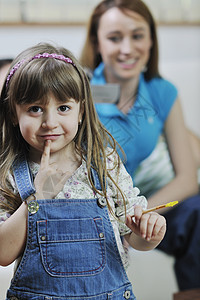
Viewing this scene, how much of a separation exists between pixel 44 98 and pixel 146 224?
125mm

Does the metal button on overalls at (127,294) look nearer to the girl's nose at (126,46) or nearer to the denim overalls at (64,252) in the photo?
the denim overalls at (64,252)

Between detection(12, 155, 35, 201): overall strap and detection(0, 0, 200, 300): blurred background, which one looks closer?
detection(12, 155, 35, 201): overall strap

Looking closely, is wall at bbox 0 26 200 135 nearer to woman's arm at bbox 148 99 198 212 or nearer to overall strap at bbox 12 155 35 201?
woman's arm at bbox 148 99 198 212

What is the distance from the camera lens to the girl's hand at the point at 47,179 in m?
0.39

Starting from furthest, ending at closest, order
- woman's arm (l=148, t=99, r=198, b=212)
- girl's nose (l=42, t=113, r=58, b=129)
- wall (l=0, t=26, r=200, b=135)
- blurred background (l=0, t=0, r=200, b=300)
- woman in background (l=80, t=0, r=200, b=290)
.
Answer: wall (l=0, t=26, r=200, b=135) → blurred background (l=0, t=0, r=200, b=300) → woman's arm (l=148, t=99, r=198, b=212) → woman in background (l=80, t=0, r=200, b=290) → girl's nose (l=42, t=113, r=58, b=129)

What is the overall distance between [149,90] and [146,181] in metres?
Answer: 0.13

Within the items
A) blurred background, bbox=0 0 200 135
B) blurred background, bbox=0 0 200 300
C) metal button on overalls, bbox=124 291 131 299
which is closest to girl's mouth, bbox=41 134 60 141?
metal button on overalls, bbox=124 291 131 299

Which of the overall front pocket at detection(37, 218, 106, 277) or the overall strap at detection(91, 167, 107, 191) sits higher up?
the overall strap at detection(91, 167, 107, 191)

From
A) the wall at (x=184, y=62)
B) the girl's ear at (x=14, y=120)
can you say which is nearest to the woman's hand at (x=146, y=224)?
the girl's ear at (x=14, y=120)

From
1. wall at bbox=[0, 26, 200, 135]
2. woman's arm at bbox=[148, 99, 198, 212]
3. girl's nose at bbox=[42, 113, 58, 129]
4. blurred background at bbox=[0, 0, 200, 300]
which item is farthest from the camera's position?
wall at bbox=[0, 26, 200, 135]

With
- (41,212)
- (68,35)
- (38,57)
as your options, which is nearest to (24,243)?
(41,212)

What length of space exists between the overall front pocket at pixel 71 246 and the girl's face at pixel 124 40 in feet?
1.08

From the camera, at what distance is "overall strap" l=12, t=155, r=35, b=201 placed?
0.39 m

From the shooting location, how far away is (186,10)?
1148 millimetres
